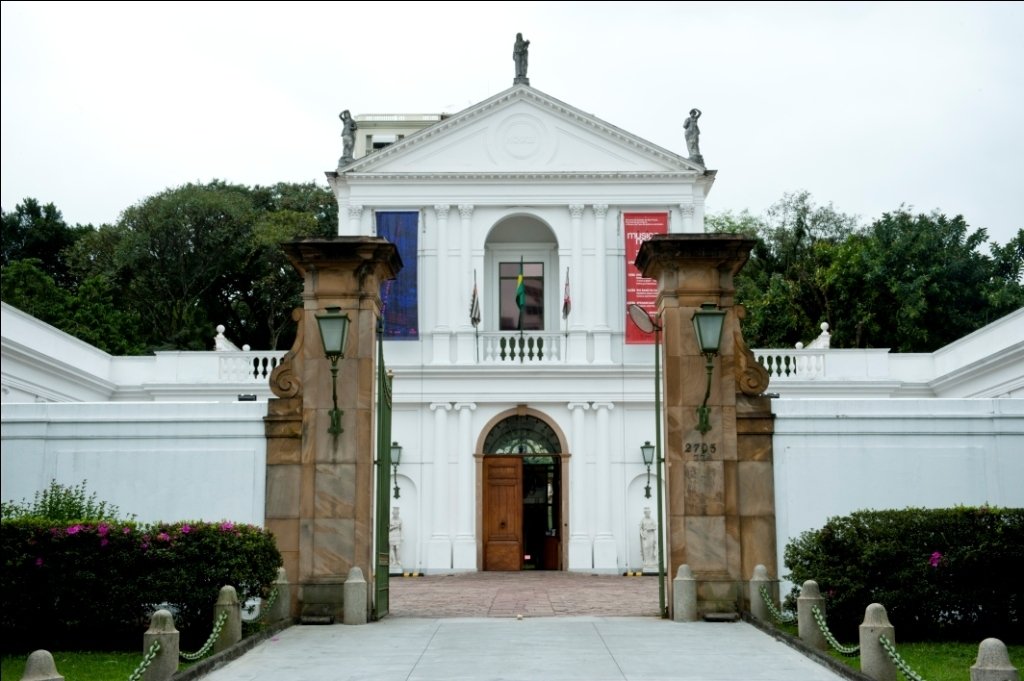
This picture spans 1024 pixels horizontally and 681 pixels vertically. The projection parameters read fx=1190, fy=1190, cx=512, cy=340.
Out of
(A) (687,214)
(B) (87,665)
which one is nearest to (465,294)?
(A) (687,214)

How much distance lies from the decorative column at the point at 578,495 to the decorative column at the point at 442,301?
4.04 m

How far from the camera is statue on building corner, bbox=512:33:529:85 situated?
36844 mm

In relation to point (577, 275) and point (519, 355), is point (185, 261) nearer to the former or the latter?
point (519, 355)

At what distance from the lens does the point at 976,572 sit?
13383 millimetres

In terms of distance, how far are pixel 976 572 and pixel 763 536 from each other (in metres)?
3.07

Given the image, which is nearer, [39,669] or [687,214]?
[39,669]

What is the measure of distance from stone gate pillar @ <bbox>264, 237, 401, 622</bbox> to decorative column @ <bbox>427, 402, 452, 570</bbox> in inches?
675

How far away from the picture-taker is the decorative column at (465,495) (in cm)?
3303

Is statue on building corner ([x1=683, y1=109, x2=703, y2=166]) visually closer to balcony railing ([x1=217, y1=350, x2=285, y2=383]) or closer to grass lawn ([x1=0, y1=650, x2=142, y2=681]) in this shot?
balcony railing ([x1=217, y1=350, x2=285, y2=383])

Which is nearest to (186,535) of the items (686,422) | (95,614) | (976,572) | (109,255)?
(95,614)

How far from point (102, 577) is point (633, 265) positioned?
79.4ft

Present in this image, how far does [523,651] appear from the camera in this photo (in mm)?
12602

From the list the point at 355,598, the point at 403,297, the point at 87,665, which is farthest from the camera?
the point at 403,297

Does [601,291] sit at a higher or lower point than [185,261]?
lower
